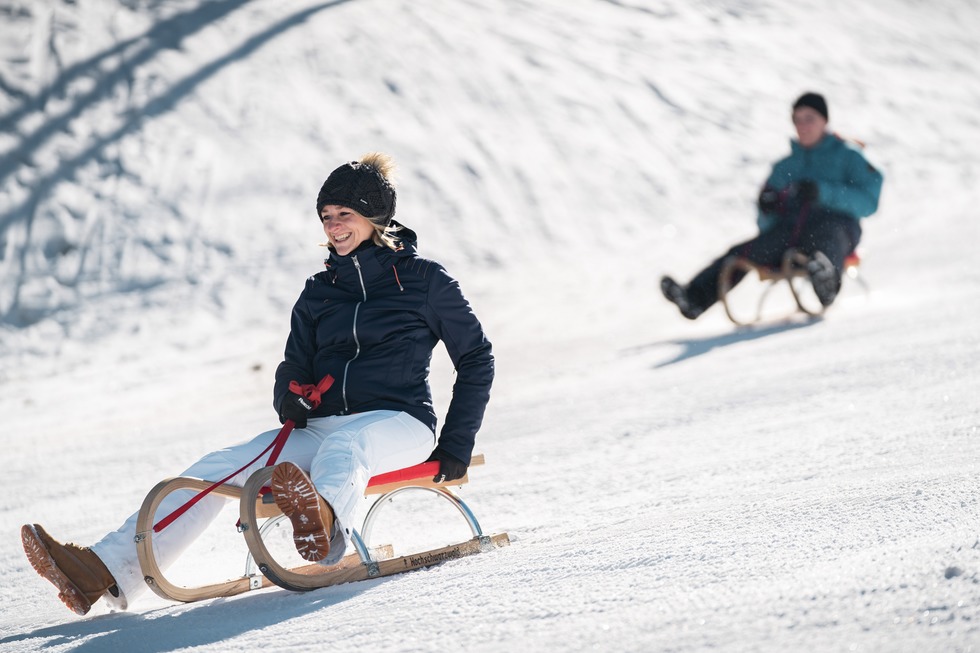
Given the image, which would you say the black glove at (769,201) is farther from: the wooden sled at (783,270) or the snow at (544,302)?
the snow at (544,302)

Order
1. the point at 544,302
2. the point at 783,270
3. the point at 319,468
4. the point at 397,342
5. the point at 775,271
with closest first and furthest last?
the point at 319,468, the point at 397,342, the point at 783,270, the point at 775,271, the point at 544,302

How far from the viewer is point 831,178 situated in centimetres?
718

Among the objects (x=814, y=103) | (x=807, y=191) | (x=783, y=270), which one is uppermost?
(x=814, y=103)

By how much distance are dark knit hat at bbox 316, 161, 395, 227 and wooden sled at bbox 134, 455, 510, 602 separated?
0.71m

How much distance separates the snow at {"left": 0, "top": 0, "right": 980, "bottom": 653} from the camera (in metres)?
2.49

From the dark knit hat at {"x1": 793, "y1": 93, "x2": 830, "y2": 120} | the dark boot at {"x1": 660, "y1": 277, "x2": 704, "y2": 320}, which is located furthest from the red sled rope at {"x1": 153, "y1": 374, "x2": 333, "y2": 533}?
the dark knit hat at {"x1": 793, "y1": 93, "x2": 830, "y2": 120}

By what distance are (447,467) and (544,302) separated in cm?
635

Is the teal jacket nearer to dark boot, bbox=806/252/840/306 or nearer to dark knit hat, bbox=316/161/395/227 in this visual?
dark boot, bbox=806/252/840/306

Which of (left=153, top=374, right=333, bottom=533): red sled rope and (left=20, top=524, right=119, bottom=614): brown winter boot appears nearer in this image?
(left=20, top=524, right=119, bottom=614): brown winter boot

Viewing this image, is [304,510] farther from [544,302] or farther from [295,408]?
[544,302]

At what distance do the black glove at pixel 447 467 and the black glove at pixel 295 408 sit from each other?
0.36 meters

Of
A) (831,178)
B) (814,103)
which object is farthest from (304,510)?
(814,103)

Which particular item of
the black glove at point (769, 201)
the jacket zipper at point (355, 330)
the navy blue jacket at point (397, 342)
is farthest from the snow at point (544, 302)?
the black glove at point (769, 201)

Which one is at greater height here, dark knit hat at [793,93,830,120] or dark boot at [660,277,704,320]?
dark knit hat at [793,93,830,120]
